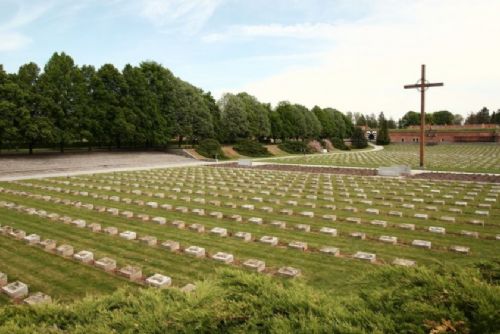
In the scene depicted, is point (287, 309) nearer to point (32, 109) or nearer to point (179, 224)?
point (179, 224)

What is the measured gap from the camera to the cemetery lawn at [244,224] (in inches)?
343

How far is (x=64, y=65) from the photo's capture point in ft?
134

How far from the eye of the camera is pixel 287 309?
364cm

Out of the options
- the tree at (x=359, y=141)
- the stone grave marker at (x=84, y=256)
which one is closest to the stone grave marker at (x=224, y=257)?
the stone grave marker at (x=84, y=256)

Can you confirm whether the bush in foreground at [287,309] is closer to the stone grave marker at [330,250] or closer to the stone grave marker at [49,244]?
the stone grave marker at [330,250]

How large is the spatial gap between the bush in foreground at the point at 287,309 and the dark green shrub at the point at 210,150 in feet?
145

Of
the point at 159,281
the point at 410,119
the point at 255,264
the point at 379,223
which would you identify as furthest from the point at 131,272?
the point at 410,119

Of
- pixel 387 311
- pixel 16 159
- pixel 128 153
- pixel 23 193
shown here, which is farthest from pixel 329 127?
pixel 387 311

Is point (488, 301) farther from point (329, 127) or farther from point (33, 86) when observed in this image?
point (329, 127)

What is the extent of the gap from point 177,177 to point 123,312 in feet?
78.9

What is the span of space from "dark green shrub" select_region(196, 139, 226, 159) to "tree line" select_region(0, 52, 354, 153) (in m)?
5.38

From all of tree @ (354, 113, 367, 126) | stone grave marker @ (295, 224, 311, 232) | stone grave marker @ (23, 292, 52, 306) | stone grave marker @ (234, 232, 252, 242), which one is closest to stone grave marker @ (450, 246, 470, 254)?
stone grave marker @ (295, 224, 311, 232)

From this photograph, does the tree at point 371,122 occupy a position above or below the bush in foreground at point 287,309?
above

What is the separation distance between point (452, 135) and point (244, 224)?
9987 centimetres
